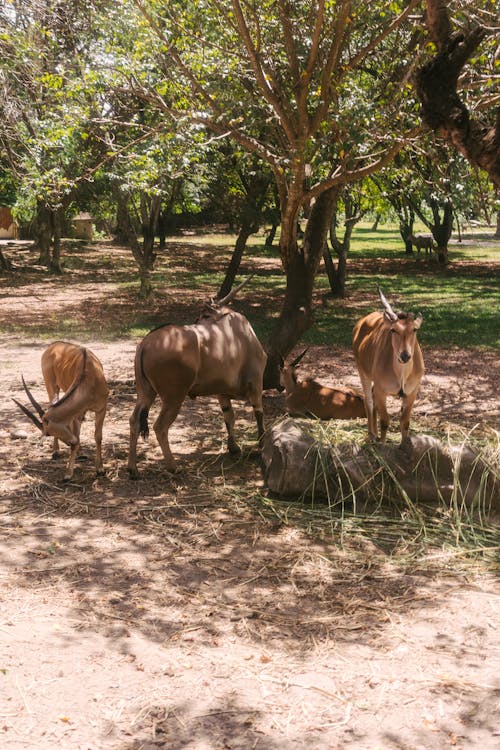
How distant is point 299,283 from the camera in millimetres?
12016

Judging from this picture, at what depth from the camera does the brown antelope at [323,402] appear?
31.3ft

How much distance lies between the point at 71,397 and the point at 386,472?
3.01 metres

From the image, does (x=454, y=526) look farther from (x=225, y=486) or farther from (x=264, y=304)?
(x=264, y=304)

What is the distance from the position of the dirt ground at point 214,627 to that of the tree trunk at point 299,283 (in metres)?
3.49

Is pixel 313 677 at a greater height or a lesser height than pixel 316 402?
lesser

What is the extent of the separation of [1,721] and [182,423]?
607 centimetres

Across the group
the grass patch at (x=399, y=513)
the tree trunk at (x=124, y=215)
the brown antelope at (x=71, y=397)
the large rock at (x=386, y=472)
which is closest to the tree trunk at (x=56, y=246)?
the tree trunk at (x=124, y=215)

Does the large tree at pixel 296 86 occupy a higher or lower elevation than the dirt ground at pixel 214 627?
higher

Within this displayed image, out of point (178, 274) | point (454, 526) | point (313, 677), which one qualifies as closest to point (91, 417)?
point (454, 526)

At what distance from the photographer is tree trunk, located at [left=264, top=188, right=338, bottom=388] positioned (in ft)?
39.1

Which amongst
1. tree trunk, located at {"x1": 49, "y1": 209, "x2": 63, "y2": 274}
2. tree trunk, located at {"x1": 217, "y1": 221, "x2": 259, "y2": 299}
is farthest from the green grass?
tree trunk, located at {"x1": 217, "y1": 221, "x2": 259, "y2": 299}

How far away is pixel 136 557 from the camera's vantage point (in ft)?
21.2

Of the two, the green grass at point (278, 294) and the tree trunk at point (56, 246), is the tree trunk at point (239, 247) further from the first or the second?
the tree trunk at point (56, 246)

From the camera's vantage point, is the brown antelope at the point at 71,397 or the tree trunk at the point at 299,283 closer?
the brown antelope at the point at 71,397
